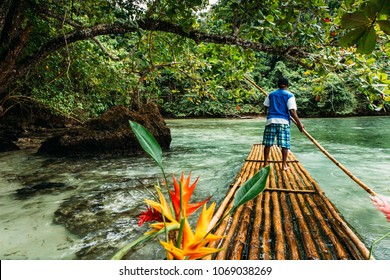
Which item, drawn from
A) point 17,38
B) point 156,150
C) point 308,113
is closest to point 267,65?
point 308,113

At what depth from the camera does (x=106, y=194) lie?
3.40 metres

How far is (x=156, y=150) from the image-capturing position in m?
0.88

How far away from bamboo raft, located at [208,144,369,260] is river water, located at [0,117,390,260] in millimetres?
486

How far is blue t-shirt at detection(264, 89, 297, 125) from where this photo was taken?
380 centimetres

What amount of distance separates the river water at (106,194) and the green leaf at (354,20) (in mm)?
793

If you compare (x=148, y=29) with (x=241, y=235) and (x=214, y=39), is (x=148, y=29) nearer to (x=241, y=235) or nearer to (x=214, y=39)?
(x=214, y=39)

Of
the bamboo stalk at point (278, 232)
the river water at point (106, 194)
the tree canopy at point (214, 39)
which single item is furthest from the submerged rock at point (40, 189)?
the bamboo stalk at point (278, 232)

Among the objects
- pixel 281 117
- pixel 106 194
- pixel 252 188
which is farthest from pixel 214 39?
pixel 252 188

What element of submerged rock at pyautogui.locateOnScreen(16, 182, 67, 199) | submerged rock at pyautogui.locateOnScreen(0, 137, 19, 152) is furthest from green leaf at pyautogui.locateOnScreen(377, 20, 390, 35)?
submerged rock at pyautogui.locateOnScreen(0, 137, 19, 152)

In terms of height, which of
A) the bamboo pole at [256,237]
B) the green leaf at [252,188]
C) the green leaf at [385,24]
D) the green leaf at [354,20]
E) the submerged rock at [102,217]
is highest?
the green leaf at [354,20]

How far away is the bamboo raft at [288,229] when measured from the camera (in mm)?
1605

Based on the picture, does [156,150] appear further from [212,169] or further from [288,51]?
[212,169]

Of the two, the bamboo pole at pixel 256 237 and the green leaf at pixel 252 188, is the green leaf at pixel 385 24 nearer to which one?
the green leaf at pixel 252 188

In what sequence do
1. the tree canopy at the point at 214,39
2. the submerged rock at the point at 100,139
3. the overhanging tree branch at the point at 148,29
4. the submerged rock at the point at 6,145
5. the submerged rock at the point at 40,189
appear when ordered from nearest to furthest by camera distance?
1. the tree canopy at the point at 214,39
2. the overhanging tree branch at the point at 148,29
3. the submerged rock at the point at 40,189
4. the submerged rock at the point at 100,139
5. the submerged rock at the point at 6,145
